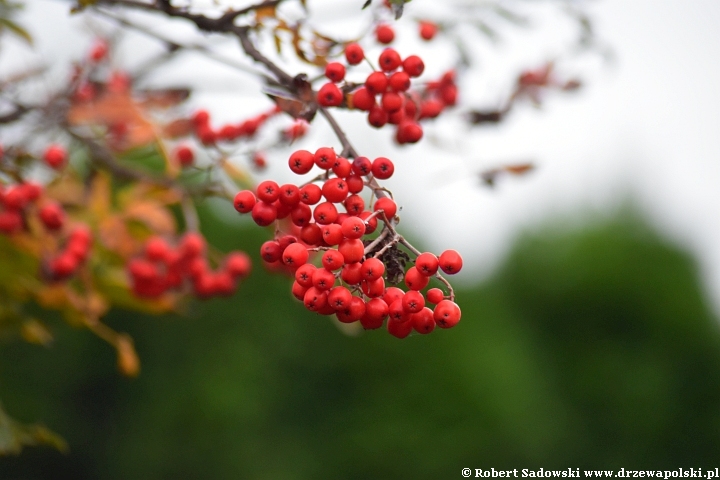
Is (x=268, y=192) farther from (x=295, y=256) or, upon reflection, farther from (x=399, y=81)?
(x=399, y=81)

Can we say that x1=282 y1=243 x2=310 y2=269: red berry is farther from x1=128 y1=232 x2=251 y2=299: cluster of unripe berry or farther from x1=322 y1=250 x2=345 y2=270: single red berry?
x1=128 y1=232 x2=251 y2=299: cluster of unripe berry

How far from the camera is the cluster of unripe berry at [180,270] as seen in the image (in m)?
1.90

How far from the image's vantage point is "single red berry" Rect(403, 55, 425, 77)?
1103 millimetres

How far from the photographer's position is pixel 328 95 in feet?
3.36

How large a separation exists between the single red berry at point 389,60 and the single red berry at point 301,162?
0.79ft

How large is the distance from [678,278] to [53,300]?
1086cm

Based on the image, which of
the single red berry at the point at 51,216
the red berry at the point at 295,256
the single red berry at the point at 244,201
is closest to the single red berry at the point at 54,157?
the single red berry at the point at 51,216

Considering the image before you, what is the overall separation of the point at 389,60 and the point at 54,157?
1.28m

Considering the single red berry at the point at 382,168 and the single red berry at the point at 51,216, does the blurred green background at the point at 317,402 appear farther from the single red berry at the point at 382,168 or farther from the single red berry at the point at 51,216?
the single red berry at the point at 382,168

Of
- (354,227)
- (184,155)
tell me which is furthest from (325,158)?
(184,155)

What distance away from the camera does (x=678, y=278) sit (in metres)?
10.5

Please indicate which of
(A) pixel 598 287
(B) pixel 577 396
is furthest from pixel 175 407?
(A) pixel 598 287

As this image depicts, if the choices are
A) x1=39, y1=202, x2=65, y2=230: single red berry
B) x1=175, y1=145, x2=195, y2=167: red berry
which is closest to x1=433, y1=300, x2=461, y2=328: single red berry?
x1=39, y1=202, x2=65, y2=230: single red berry

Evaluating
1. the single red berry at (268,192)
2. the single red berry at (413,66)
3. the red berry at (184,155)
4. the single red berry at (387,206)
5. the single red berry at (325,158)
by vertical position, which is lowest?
the single red berry at (387,206)
